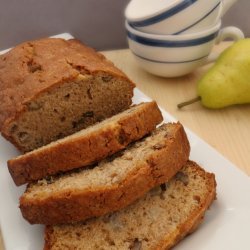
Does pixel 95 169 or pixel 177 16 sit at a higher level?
pixel 177 16

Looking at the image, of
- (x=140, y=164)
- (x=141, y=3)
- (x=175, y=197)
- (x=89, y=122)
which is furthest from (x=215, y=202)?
(x=141, y=3)

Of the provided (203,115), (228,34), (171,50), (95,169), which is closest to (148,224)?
(95,169)

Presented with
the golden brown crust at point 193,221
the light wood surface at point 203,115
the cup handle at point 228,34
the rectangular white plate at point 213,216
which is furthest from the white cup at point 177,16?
the golden brown crust at point 193,221

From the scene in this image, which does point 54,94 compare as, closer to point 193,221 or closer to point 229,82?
point 193,221

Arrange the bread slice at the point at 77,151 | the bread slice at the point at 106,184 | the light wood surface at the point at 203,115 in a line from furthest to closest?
1. the light wood surface at the point at 203,115
2. the bread slice at the point at 77,151
3. the bread slice at the point at 106,184

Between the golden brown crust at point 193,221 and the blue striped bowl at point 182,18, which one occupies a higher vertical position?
the blue striped bowl at point 182,18

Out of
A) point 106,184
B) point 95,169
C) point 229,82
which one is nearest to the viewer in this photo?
point 106,184

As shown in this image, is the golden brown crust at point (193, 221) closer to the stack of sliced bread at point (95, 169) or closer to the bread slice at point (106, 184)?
the stack of sliced bread at point (95, 169)
